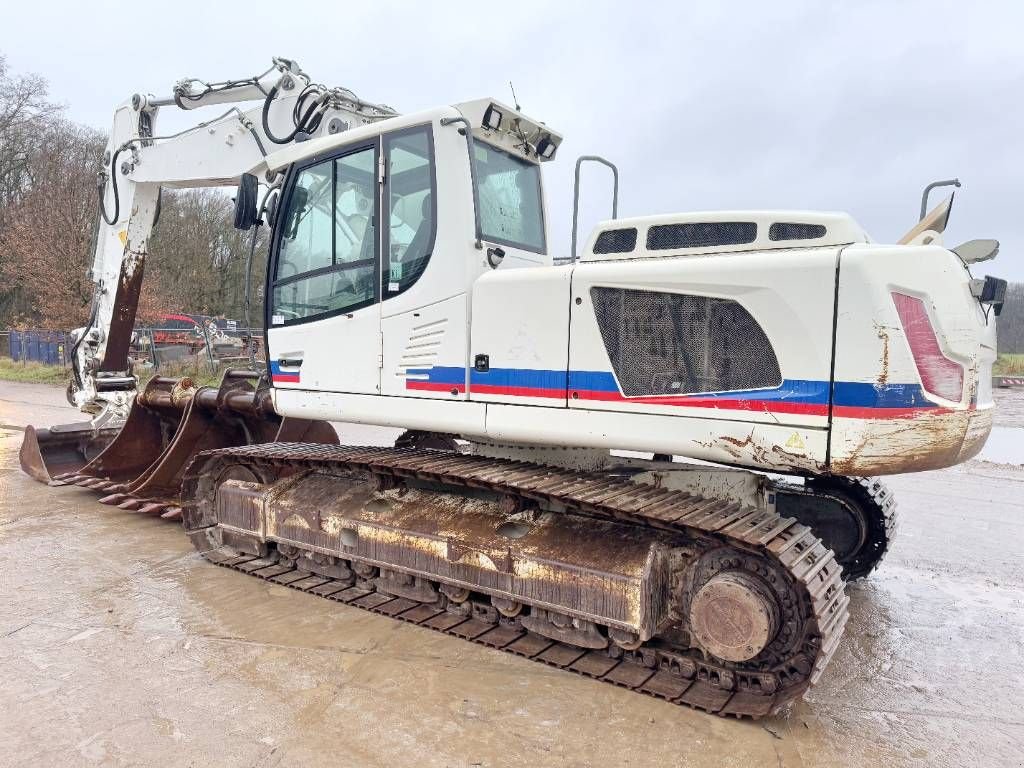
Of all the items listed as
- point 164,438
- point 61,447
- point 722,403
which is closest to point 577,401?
point 722,403

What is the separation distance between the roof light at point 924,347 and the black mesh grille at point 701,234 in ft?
2.68

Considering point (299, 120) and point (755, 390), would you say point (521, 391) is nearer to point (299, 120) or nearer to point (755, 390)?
point (755, 390)

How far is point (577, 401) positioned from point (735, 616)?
3.93ft

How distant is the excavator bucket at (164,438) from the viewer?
613 cm

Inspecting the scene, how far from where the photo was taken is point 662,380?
333cm

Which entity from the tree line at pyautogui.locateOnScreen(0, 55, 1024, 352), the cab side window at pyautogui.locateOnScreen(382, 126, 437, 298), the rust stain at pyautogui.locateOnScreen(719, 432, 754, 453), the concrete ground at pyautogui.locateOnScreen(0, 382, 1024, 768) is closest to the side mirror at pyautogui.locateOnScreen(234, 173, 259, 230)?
the cab side window at pyautogui.locateOnScreen(382, 126, 437, 298)

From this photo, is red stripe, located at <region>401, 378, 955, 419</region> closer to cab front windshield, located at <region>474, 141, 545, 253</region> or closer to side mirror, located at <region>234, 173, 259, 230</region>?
cab front windshield, located at <region>474, 141, 545, 253</region>

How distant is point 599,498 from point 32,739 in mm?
2504

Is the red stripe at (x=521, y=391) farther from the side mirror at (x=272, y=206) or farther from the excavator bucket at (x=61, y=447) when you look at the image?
the excavator bucket at (x=61, y=447)

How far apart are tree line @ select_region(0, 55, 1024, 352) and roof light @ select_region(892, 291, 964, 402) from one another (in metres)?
20.0

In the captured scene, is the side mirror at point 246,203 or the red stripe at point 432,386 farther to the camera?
the side mirror at point 246,203

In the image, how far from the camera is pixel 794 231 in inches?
131

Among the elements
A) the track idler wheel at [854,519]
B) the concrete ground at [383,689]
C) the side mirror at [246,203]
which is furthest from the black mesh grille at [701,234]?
the side mirror at [246,203]

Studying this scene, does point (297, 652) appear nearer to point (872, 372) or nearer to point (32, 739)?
point (32, 739)
